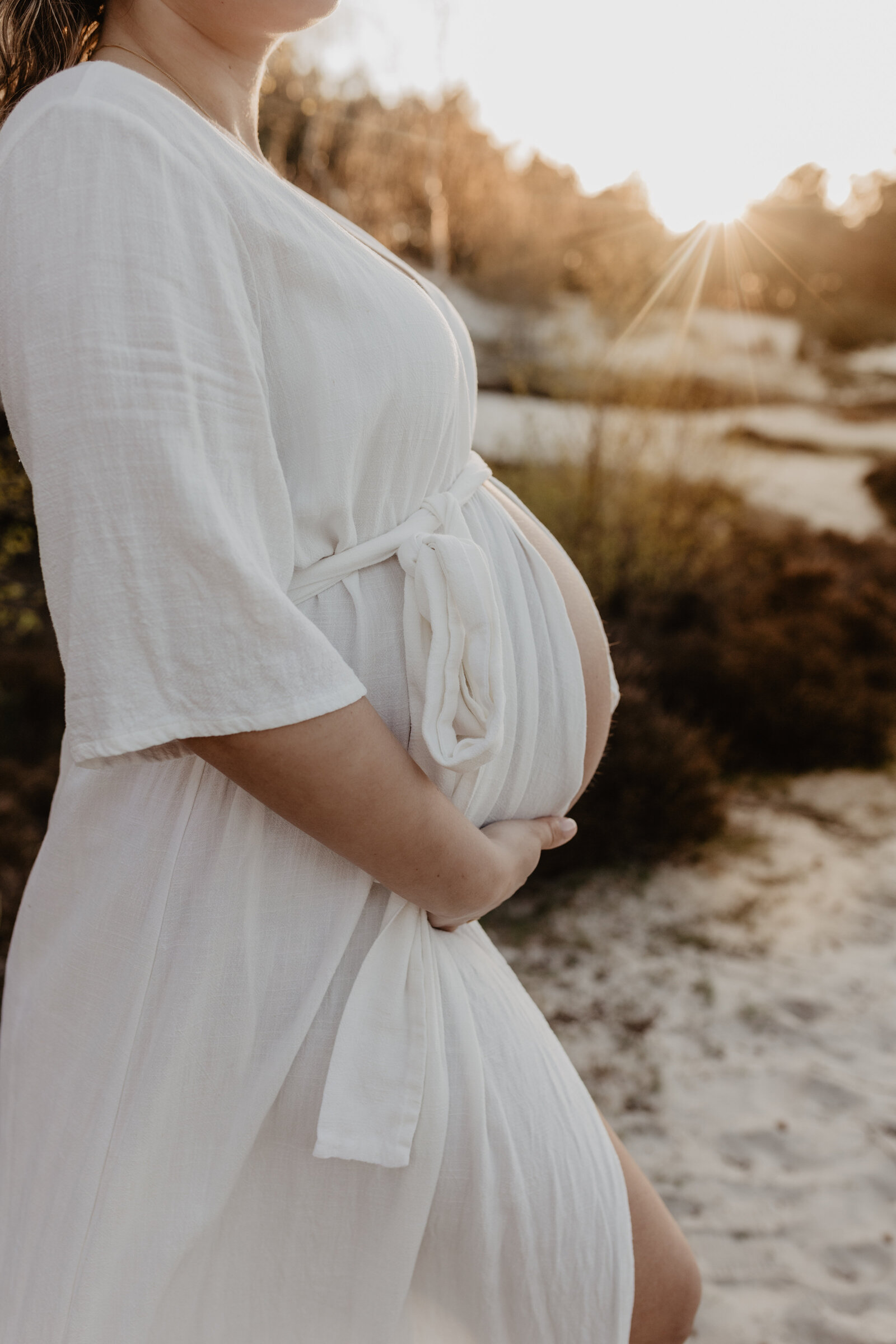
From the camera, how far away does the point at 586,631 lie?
113 cm

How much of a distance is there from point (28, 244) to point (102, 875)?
0.53 metres

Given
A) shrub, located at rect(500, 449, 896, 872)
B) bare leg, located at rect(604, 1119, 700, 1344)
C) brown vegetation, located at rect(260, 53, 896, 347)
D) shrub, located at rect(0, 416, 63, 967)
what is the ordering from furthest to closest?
brown vegetation, located at rect(260, 53, 896, 347), shrub, located at rect(500, 449, 896, 872), shrub, located at rect(0, 416, 63, 967), bare leg, located at rect(604, 1119, 700, 1344)

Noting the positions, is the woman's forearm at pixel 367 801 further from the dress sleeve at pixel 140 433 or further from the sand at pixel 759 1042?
the sand at pixel 759 1042

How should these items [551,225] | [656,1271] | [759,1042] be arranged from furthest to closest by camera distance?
[551,225] < [759,1042] < [656,1271]

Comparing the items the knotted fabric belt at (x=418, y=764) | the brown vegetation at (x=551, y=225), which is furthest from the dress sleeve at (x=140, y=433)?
the brown vegetation at (x=551, y=225)

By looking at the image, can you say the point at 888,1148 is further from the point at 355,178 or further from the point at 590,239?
the point at 590,239

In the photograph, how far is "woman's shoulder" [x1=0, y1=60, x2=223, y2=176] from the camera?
64 centimetres

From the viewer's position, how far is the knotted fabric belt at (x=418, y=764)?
77cm

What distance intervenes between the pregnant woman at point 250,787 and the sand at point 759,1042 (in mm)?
1569

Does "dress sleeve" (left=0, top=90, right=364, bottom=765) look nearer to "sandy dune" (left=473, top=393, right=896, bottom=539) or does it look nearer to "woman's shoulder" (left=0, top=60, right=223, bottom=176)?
"woman's shoulder" (left=0, top=60, right=223, bottom=176)

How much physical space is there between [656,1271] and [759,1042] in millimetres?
2162

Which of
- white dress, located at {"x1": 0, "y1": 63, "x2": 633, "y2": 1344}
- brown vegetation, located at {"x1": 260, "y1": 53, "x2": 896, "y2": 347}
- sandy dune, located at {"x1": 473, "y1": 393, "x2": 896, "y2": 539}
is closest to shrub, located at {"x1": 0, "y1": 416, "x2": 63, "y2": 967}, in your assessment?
white dress, located at {"x1": 0, "y1": 63, "x2": 633, "y2": 1344}

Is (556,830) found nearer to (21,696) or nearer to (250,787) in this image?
(250,787)

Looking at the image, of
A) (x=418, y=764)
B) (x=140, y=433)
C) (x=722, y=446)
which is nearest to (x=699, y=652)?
(x=722, y=446)
